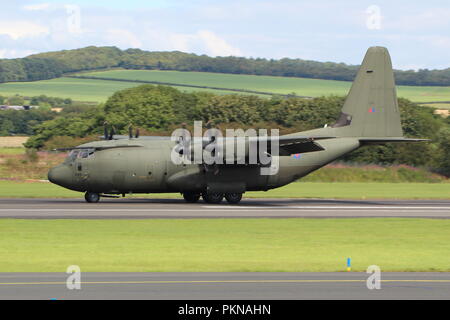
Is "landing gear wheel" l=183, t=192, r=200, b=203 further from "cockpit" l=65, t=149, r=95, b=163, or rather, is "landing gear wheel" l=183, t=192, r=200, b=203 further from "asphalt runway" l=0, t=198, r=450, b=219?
"cockpit" l=65, t=149, r=95, b=163

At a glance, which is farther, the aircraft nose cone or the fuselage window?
the fuselage window

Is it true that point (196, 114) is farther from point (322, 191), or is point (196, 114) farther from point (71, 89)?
point (71, 89)

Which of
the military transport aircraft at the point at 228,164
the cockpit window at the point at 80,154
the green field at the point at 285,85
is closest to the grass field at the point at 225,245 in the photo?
the military transport aircraft at the point at 228,164

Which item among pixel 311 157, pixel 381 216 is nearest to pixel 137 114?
pixel 311 157

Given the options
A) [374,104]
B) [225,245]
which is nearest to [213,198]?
[374,104]

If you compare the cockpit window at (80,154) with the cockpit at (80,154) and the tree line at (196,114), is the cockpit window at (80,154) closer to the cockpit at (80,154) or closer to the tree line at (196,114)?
the cockpit at (80,154)

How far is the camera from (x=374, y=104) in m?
44.9

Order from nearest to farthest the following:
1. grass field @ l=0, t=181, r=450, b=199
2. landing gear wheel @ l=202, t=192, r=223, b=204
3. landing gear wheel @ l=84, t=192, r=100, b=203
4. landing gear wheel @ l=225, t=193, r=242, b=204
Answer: landing gear wheel @ l=84, t=192, r=100, b=203 < landing gear wheel @ l=202, t=192, r=223, b=204 < landing gear wheel @ l=225, t=193, r=242, b=204 < grass field @ l=0, t=181, r=450, b=199

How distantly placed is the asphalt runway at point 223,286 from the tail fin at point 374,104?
1029 inches

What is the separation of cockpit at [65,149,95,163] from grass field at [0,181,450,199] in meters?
7.15

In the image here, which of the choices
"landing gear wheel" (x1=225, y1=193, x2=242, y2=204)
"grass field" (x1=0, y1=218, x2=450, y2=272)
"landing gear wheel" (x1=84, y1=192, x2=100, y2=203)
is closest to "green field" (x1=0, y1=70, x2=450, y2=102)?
"landing gear wheel" (x1=225, y1=193, x2=242, y2=204)

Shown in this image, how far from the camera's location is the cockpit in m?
40.8

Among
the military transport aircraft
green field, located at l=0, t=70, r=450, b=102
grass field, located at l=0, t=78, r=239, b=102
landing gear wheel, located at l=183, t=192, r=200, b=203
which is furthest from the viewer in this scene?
grass field, located at l=0, t=78, r=239, b=102
